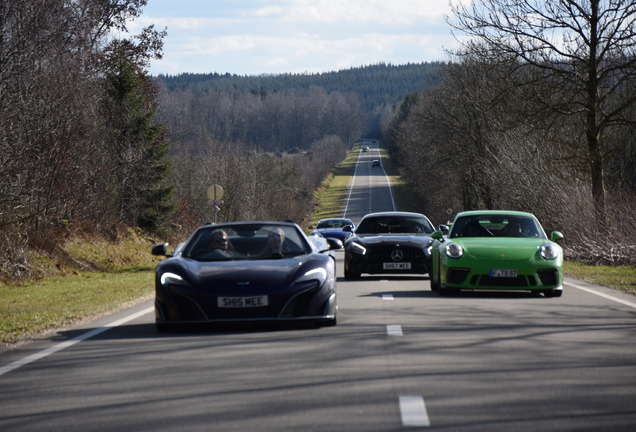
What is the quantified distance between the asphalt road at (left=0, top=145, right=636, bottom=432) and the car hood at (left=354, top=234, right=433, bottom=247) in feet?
26.9

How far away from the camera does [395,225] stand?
74.7ft

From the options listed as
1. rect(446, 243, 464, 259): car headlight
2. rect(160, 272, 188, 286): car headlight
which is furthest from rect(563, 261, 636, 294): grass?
rect(160, 272, 188, 286): car headlight

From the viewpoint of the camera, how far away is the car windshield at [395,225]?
74.2ft

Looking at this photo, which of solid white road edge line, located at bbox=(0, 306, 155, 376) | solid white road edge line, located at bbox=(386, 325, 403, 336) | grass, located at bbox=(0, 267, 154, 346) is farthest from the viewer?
grass, located at bbox=(0, 267, 154, 346)

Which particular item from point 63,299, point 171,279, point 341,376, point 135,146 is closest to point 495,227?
point 63,299

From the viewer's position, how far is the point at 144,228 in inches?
1797

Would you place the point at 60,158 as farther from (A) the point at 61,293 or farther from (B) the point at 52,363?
(B) the point at 52,363

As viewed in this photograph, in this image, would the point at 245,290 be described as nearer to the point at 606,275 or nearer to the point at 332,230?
the point at 606,275

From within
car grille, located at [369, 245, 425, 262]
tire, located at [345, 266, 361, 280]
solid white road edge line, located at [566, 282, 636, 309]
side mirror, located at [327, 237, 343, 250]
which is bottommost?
tire, located at [345, 266, 361, 280]

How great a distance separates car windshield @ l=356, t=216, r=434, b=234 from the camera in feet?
74.2

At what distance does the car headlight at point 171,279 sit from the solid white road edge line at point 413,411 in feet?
15.7

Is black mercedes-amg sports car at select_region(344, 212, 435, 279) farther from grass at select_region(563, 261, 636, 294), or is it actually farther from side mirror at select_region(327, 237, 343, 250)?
side mirror at select_region(327, 237, 343, 250)

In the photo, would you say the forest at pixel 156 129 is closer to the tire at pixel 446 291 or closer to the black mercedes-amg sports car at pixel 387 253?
the black mercedes-amg sports car at pixel 387 253

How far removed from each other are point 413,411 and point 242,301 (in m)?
4.80
